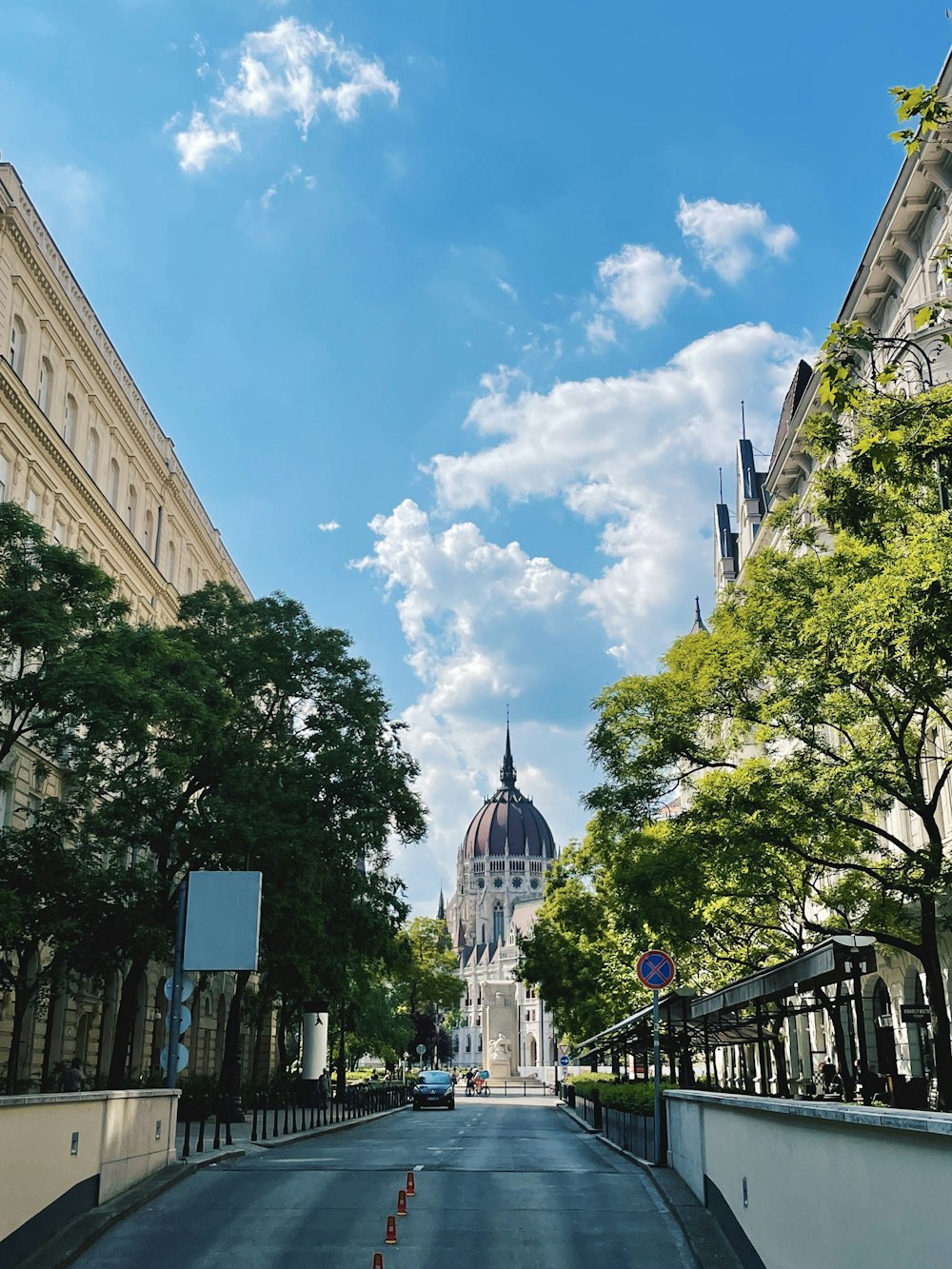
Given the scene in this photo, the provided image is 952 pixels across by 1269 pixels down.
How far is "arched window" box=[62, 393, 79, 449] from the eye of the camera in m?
37.7

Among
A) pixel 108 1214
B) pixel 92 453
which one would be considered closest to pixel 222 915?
pixel 108 1214

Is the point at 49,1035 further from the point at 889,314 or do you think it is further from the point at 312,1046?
the point at 889,314

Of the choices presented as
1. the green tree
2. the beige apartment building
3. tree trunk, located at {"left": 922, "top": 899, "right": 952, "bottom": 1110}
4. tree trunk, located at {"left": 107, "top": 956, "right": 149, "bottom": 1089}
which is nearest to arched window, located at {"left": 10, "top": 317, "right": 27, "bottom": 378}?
the beige apartment building

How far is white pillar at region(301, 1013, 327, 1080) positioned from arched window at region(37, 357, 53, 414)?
26.6 m

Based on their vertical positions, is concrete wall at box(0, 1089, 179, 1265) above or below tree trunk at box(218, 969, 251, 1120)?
below

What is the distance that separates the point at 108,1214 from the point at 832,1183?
9.61 meters

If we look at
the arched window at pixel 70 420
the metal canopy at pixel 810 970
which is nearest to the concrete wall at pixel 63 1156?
the metal canopy at pixel 810 970

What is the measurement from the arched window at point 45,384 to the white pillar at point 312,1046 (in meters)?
26.6

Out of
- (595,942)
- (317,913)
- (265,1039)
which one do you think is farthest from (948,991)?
(265,1039)

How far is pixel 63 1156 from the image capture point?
13.6 m

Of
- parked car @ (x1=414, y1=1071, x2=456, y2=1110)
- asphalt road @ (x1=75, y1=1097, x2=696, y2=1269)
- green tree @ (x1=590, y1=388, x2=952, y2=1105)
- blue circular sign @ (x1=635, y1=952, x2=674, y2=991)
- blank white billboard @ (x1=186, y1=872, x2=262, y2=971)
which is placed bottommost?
asphalt road @ (x1=75, y1=1097, x2=696, y2=1269)

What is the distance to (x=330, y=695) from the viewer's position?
38344 millimetres

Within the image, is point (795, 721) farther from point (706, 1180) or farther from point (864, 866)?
point (706, 1180)

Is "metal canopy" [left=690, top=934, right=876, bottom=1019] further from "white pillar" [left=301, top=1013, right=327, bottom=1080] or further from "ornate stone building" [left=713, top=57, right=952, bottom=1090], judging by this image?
"white pillar" [left=301, top=1013, right=327, bottom=1080]
